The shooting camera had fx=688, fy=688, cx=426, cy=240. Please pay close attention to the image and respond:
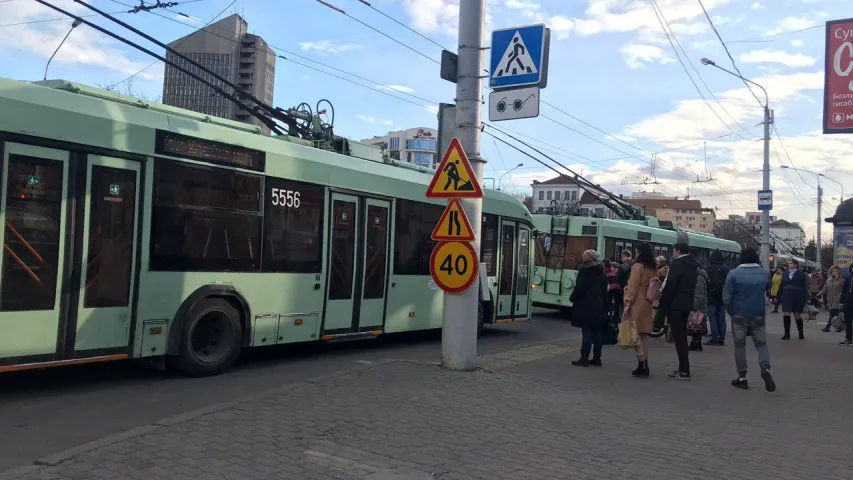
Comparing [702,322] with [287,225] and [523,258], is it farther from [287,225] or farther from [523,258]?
[287,225]

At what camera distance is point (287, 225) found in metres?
9.53

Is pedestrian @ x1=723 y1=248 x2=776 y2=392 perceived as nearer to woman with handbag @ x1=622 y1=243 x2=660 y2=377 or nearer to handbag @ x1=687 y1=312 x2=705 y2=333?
woman with handbag @ x1=622 y1=243 x2=660 y2=377

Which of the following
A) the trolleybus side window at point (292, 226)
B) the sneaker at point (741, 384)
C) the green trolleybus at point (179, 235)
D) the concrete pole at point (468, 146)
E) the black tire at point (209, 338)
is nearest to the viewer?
the green trolleybus at point (179, 235)

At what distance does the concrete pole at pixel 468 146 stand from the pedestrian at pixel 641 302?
7.90 ft

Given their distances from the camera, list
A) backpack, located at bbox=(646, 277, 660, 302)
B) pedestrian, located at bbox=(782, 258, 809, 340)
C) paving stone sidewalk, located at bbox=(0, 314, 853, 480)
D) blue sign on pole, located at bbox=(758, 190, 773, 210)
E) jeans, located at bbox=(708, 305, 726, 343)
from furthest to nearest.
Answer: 1. blue sign on pole, located at bbox=(758, 190, 773, 210)
2. pedestrian, located at bbox=(782, 258, 809, 340)
3. jeans, located at bbox=(708, 305, 726, 343)
4. backpack, located at bbox=(646, 277, 660, 302)
5. paving stone sidewalk, located at bbox=(0, 314, 853, 480)

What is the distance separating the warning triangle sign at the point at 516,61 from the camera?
29.3ft

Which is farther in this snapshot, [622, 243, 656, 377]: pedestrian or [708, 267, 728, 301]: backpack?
[708, 267, 728, 301]: backpack

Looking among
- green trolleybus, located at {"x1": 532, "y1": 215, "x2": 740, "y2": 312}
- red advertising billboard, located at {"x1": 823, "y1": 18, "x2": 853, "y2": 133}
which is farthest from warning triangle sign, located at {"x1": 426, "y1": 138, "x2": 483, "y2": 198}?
green trolleybus, located at {"x1": 532, "y1": 215, "x2": 740, "y2": 312}

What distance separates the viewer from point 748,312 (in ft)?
29.1

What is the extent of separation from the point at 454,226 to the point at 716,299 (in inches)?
321

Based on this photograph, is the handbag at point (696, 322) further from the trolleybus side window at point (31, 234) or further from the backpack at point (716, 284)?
the trolleybus side window at point (31, 234)

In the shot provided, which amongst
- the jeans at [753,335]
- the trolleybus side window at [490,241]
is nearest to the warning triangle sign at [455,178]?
the jeans at [753,335]

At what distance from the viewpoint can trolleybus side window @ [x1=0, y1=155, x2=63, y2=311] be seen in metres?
6.59

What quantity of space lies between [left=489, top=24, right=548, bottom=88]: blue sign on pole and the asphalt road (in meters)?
4.52
